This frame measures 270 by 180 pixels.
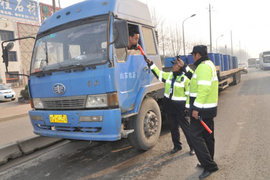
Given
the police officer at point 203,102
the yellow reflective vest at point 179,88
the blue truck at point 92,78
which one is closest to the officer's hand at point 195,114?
→ the police officer at point 203,102

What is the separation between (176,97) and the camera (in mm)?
3551

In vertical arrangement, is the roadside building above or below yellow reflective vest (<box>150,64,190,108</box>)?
above

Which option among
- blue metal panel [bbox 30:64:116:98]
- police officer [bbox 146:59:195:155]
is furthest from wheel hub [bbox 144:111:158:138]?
blue metal panel [bbox 30:64:116:98]

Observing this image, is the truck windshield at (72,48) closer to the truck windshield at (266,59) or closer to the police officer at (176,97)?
the police officer at (176,97)

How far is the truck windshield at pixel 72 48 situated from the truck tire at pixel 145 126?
1.19 meters

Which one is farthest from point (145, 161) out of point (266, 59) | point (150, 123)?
point (266, 59)

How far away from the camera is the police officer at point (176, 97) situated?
11.5ft

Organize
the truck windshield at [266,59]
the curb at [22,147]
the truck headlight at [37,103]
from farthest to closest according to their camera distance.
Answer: the truck windshield at [266,59] → the curb at [22,147] → the truck headlight at [37,103]

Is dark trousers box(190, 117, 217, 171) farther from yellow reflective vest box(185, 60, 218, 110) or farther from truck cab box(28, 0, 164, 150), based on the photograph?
truck cab box(28, 0, 164, 150)

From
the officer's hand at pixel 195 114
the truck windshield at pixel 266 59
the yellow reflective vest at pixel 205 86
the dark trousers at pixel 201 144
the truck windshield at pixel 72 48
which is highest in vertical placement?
the truck windshield at pixel 266 59

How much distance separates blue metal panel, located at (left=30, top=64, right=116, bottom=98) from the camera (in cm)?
306

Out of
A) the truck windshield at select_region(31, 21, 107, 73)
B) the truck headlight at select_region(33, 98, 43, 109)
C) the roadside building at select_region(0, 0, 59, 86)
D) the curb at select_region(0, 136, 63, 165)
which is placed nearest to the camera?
the truck windshield at select_region(31, 21, 107, 73)

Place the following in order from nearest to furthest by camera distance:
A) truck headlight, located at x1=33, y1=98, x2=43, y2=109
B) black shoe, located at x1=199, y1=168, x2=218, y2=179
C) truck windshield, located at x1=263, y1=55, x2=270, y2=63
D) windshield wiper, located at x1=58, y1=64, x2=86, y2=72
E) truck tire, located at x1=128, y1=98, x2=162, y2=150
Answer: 1. black shoe, located at x1=199, y1=168, x2=218, y2=179
2. windshield wiper, located at x1=58, y1=64, x2=86, y2=72
3. truck tire, located at x1=128, y1=98, x2=162, y2=150
4. truck headlight, located at x1=33, y1=98, x2=43, y2=109
5. truck windshield, located at x1=263, y1=55, x2=270, y2=63

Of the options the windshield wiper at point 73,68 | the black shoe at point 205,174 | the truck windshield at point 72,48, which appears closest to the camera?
the black shoe at point 205,174
